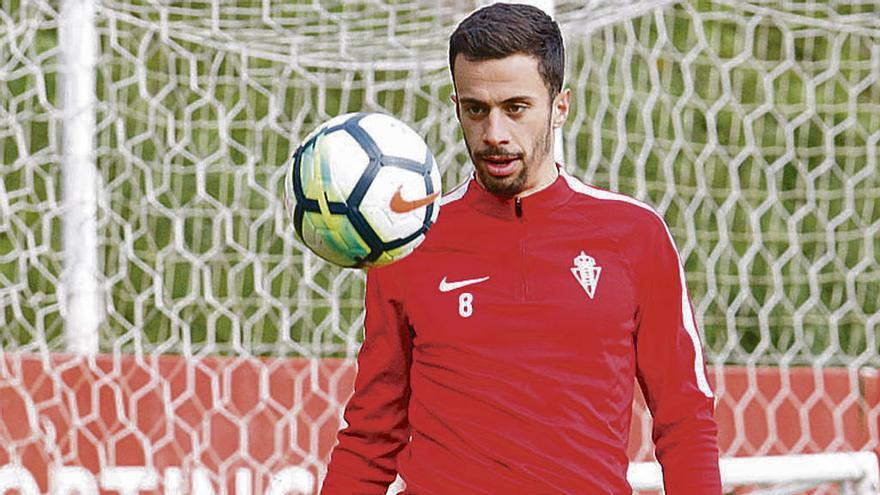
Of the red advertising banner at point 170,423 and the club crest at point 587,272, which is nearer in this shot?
the club crest at point 587,272

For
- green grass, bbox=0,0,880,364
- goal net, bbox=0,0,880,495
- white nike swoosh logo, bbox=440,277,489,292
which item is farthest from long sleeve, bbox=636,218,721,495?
green grass, bbox=0,0,880,364

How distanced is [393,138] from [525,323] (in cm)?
42

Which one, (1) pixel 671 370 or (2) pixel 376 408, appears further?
(2) pixel 376 408

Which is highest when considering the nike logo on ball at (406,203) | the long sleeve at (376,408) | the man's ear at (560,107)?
the man's ear at (560,107)

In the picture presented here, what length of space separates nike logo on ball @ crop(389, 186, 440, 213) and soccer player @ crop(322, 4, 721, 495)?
0.13 m

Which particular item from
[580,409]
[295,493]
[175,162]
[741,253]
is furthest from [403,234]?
[741,253]

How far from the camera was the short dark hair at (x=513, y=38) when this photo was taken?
8.86ft

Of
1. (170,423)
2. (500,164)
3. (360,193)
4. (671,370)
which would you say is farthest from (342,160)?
(170,423)

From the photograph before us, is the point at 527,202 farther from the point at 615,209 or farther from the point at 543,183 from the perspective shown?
the point at 615,209

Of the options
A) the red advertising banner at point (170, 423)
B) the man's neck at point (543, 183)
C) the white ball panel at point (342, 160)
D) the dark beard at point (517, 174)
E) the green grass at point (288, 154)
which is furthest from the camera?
the green grass at point (288, 154)

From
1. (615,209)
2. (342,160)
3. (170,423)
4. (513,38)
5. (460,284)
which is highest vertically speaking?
(513,38)

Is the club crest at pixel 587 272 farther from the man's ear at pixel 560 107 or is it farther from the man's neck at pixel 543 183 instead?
the man's ear at pixel 560 107

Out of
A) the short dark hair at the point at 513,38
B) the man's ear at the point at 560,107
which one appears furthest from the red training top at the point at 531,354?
the short dark hair at the point at 513,38

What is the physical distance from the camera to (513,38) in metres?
2.70
